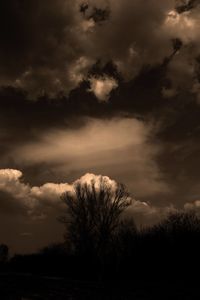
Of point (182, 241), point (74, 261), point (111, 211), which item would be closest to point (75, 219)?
point (111, 211)

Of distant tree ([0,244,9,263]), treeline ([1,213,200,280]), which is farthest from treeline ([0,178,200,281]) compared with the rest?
distant tree ([0,244,9,263])

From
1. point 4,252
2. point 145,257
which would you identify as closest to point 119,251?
point 145,257

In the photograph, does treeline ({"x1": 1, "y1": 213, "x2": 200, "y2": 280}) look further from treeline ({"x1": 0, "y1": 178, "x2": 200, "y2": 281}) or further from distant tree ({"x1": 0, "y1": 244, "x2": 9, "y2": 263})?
distant tree ({"x1": 0, "y1": 244, "x2": 9, "y2": 263})

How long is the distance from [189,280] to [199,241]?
5.40m

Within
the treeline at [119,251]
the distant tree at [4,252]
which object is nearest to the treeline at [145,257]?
the treeline at [119,251]

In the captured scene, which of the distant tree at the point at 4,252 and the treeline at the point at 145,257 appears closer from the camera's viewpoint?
the treeline at the point at 145,257

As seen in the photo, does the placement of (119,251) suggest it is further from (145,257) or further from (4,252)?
(4,252)

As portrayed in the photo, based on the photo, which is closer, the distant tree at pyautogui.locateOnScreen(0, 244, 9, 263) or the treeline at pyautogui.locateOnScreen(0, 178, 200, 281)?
the treeline at pyautogui.locateOnScreen(0, 178, 200, 281)

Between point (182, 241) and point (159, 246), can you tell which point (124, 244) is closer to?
point (159, 246)

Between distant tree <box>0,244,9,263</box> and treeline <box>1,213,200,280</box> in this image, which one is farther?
distant tree <box>0,244,9,263</box>

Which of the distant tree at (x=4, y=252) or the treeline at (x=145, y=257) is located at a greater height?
the distant tree at (x=4, y=252)

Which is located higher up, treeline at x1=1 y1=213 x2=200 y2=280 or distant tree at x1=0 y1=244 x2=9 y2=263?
distant tree at x1=0 y1=244 x2=9 y2=263

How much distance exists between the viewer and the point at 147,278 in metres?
33.2

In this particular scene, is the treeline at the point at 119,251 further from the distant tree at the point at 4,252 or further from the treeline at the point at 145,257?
the distant tree at the point at 4,252
